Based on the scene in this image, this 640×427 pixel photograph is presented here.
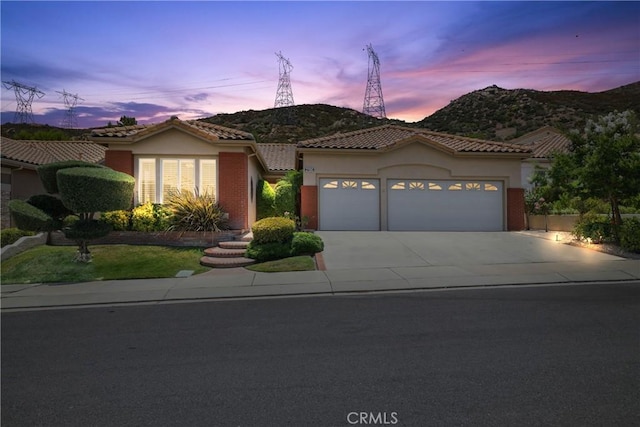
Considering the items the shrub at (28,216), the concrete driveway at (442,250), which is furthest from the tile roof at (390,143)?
the shrub at (28,216)

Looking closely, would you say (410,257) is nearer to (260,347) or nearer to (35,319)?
(260,347)

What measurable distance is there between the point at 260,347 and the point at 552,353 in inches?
147

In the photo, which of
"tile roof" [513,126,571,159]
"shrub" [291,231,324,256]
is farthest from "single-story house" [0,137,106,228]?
"tile roof" [513,126,571,159]

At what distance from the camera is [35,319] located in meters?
7.41

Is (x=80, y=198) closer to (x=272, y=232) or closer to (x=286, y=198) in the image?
(x=272, y=232)

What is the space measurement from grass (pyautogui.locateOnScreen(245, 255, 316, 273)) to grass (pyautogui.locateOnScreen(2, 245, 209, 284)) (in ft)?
5.85

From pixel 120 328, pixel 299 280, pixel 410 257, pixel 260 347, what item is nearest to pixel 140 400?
pixel 260 347

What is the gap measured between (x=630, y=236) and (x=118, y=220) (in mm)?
18394

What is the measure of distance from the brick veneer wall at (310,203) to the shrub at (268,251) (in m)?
5.70

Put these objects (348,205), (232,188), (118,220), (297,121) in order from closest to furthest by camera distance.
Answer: (118,220) → (232,188) → (348,205) → (297,121)

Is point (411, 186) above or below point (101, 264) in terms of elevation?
above

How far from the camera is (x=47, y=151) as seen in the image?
78.5 ft

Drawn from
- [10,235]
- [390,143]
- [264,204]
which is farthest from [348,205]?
[10,235]

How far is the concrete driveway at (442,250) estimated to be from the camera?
12414mm
